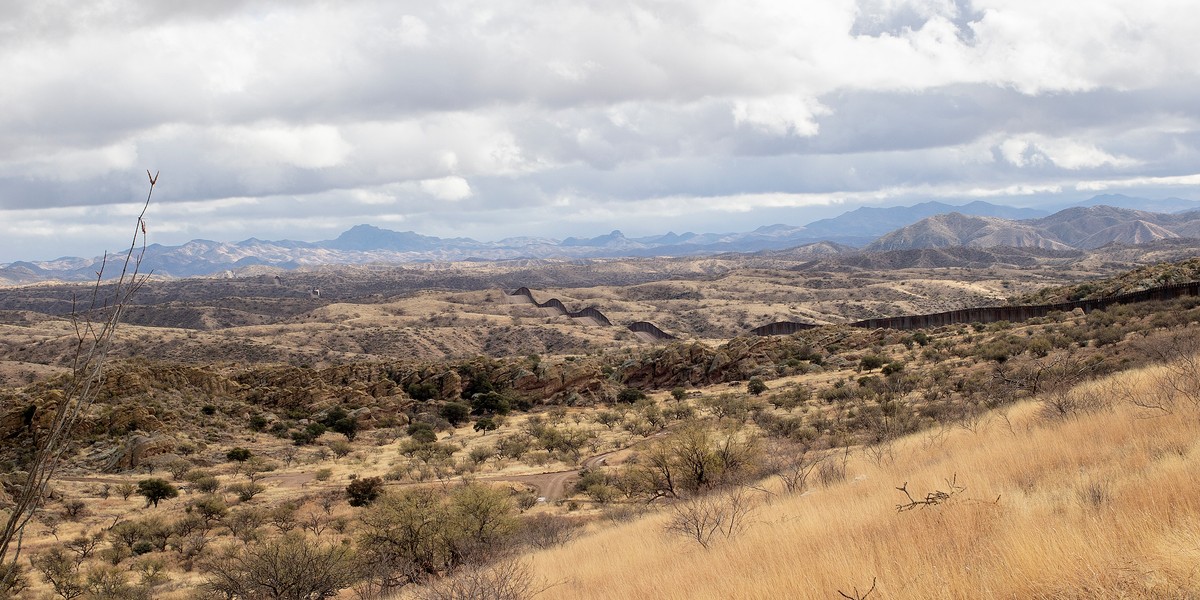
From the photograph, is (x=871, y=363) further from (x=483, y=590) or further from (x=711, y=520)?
(x=483, y=590)

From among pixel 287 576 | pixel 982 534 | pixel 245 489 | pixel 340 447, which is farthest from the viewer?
pixel 340 447

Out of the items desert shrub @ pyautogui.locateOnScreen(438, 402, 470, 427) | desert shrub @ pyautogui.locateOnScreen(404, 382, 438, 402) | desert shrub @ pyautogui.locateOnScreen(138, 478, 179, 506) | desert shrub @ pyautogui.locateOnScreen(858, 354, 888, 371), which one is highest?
desert shrub @ pyautogui.locateOnScreen(858, 354, 888, 371)

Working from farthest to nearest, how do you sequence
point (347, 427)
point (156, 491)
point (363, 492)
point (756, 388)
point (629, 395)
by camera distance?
1. point (629, 395)
2. point (347, 427)
3. point (756, 388)
4. point (156, 491)
5. point (363, 492)

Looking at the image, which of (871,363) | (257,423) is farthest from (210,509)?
(871,363)

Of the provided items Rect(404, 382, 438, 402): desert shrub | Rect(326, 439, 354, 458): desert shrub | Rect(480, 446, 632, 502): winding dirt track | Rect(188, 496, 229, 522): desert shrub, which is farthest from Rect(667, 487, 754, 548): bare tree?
Rect(404, 382, 438, 402): desert shrub

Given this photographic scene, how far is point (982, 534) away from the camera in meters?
6.46

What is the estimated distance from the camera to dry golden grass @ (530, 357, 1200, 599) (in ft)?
16.4

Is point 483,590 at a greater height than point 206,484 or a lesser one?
greater

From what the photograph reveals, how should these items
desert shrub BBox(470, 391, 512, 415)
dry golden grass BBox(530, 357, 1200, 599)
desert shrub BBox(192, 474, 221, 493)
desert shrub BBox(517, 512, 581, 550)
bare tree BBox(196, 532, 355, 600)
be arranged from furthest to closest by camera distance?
1. desert shrub BBox(470, 391, 512, 415)
2. desert shrub BBox(192, 474, 221, 493)
3. desert shrub BBox(517, 512, 581, 550)
4. bare tree BBox(196, 532, 355, 600)
5. dry golden grass BBox(530, 357, 1200, 599)

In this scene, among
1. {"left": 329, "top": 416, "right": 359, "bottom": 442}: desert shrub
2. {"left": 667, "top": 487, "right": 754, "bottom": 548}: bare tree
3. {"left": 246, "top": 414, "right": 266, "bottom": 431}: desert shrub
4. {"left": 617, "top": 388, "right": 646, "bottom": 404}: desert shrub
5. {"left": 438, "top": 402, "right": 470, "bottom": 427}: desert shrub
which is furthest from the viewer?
{"left": 617, "top": 388, "right": 646, "bottom": 404}: desert shrub

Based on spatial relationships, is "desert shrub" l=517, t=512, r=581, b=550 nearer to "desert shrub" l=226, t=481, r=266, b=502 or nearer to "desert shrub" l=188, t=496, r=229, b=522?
"desert shrub" l=188, t=496, r=229, b=522

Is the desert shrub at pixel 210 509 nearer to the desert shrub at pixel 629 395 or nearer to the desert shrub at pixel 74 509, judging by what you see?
the desert shrub at pixel 74 509

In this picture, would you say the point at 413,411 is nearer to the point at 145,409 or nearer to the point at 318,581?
the point at 145,409

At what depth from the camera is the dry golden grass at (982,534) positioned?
500 cm
